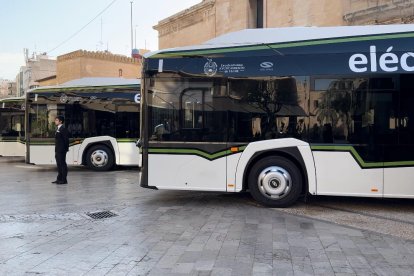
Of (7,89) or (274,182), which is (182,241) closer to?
(274,182)

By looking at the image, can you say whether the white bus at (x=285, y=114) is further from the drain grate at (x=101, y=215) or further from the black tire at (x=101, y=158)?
the black tire at (x=101, y=158)

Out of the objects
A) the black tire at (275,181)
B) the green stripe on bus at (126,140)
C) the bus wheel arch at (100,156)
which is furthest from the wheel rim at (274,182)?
the bus wheel arch at (100,156)

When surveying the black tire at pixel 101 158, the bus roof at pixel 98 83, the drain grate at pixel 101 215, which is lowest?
the drain grate at pixel 101 215

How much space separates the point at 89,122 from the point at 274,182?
8.54 meters

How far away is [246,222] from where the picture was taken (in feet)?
24.3

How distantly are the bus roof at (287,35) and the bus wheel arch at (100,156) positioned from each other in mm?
6958

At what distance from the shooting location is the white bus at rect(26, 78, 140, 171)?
14.9m

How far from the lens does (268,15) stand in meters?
21.1

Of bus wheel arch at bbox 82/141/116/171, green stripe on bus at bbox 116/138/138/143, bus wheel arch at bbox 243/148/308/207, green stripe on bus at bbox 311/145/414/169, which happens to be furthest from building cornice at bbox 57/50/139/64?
green stripe on bus at bbox 311/145/414/169

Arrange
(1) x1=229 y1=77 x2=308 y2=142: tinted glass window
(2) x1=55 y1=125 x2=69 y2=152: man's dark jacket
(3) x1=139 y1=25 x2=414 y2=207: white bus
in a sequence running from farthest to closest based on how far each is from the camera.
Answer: (2) x1=55 y1=125 x2=69 y2=152: man's dark jacket → (1) x1=229 y1=77 x2=308 y2=142: tinted glass window → (3) x1=139 y1=25 x2=414 y2=207: white bus

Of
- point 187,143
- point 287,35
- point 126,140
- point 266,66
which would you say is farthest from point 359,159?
point 126,140

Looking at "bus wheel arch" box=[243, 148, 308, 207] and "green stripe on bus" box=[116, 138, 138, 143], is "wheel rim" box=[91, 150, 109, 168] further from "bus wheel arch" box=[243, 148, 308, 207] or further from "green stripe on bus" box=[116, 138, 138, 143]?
"bus wheel arch" box=[243, 148, 308, 207]

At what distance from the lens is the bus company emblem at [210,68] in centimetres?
852

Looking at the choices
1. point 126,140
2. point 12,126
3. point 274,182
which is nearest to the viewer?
point 274,182
